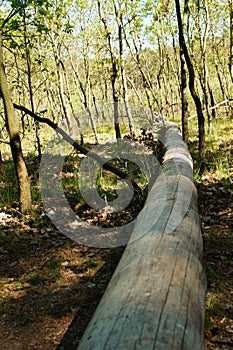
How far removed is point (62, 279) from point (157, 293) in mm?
2534

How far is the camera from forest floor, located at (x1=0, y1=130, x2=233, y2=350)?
10.8ft

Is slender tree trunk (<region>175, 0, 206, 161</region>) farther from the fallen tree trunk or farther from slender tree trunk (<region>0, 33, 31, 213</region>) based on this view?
the fallen tree trunk

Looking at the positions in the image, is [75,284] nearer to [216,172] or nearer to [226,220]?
[226,220]

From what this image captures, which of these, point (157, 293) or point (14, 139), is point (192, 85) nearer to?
point (14, 139)

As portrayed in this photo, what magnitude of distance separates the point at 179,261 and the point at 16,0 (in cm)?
624

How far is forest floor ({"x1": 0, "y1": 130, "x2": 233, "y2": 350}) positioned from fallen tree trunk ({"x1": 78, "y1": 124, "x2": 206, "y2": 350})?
707 mm

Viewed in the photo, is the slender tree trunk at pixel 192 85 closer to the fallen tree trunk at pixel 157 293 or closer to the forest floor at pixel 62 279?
the forest floor at pixel 62 279

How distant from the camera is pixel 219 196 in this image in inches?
251

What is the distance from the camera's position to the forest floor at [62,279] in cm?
330

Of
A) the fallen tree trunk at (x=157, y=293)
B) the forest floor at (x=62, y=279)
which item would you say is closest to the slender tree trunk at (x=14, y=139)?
the forest floor at (x=62, y=279)

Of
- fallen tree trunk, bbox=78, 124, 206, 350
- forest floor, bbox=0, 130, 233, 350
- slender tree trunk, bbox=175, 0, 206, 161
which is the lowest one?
forest floor, bbox=0, 130, 233, 350

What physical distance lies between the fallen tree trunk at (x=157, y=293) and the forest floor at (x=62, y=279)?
0.71 m

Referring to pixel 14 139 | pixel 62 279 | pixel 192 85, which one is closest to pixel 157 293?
pixel 62 279

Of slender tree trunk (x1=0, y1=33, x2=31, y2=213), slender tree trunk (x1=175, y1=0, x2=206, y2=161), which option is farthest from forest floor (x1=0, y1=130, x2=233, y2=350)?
slender tree trunk (x1=175, y1=0, x2=206, y2=161)
